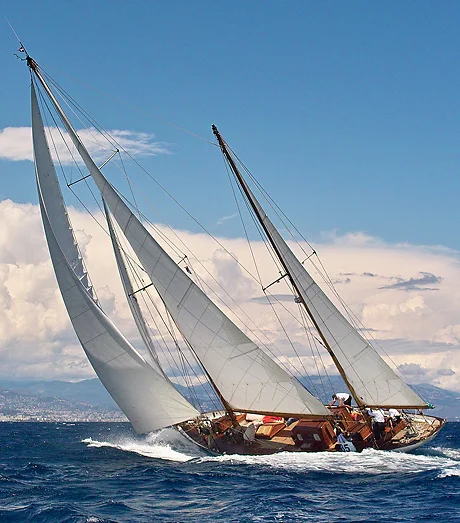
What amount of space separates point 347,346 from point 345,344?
163mm

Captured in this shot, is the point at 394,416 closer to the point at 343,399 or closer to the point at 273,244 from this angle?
the point at 343,399

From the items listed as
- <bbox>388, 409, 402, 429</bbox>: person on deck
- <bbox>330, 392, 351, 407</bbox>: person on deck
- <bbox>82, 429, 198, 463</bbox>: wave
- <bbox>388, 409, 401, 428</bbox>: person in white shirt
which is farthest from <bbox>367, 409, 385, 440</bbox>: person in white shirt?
<bbox>82, 429, 198, 463</bbox>: wave

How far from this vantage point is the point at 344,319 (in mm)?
36594

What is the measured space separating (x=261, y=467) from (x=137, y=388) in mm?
7232

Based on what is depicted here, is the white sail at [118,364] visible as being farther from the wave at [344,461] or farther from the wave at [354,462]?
the wave at [354,462]

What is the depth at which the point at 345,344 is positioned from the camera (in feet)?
120

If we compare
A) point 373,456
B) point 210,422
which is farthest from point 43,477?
point 373,456

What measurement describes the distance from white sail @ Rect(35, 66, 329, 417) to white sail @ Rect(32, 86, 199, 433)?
2806 millimetres

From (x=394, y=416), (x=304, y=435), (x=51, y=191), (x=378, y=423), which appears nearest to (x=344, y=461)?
(x=304, y=435)

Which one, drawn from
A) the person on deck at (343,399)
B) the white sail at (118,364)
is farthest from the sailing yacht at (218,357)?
the person on deck at (343,399)

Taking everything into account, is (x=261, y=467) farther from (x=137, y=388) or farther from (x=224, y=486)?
(x=137, y=388)

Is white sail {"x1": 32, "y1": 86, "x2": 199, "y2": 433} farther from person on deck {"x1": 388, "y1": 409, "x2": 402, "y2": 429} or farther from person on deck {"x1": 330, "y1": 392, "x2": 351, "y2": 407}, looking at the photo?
person on deck {"x1": 330, "y1": 392, "x2": 351, "y2": 407}

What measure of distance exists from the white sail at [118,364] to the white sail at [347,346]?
28.3ft

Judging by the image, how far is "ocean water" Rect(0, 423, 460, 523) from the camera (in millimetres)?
23734
